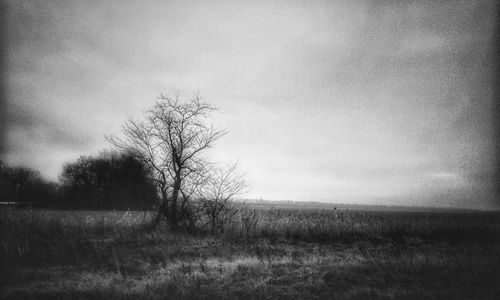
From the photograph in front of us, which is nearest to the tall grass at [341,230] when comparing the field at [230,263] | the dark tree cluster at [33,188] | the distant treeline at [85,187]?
the field at [230,263]

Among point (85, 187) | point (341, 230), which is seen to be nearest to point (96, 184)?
point (85, 187)

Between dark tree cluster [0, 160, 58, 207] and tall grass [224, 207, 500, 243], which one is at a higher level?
dark tree cluster [0, 160, 58, 207]

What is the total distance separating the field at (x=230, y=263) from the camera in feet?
18.1

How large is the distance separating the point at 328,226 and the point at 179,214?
23.4 ft

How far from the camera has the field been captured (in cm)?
552

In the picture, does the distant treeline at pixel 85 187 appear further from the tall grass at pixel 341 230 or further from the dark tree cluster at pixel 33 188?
the tall grass at pixel 341 230

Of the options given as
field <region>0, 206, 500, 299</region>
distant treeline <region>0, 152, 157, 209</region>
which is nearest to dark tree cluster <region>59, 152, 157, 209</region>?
distant treeline <region>0, 152, 157, 209</region>

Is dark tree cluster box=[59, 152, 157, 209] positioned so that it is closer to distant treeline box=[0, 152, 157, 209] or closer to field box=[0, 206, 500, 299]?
distant treeline box=[0, 152, 157, 209]

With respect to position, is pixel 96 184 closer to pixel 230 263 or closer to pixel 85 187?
pixel 85 187

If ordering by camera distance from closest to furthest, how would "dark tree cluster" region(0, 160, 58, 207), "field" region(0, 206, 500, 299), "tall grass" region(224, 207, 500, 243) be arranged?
"field" region(0, 206, 500, 299), "tall grass" region(224, 207, 500, 243), "dark tree cluster" region(0, 160, 58, 207)

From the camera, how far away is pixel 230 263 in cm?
747

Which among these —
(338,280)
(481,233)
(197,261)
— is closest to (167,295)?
(197,261)

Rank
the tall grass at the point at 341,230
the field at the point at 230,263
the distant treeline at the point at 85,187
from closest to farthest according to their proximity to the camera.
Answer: the field at the point at 230,263 < the tall grass at the point at 341,230 < the distant treeline at the point at 85,187

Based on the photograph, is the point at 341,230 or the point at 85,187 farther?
the point at 85,187
